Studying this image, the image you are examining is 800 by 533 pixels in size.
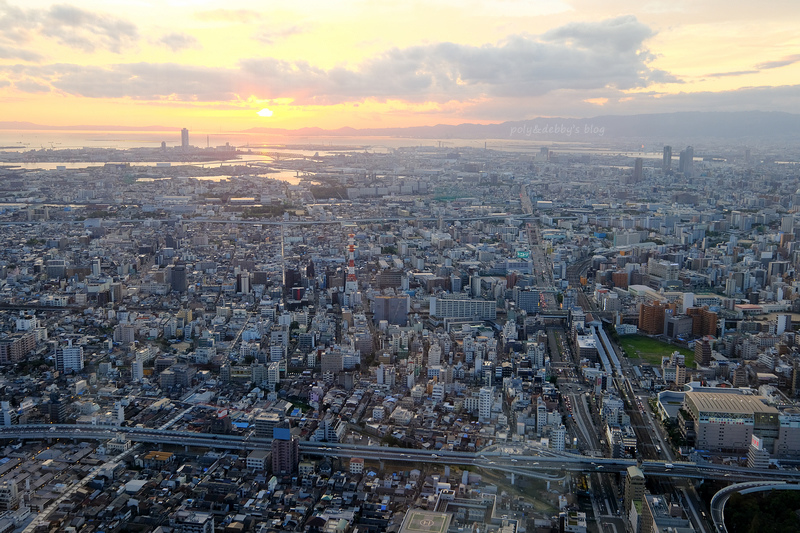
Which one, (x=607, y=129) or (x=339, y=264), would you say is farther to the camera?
(x=607, y=129)

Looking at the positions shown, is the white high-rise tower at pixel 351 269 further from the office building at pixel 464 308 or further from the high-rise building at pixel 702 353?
the high-rise building at pixel 702 353

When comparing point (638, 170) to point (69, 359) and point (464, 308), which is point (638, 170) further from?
point (69, 359)

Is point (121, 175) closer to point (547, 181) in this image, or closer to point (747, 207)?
point (547, 181)

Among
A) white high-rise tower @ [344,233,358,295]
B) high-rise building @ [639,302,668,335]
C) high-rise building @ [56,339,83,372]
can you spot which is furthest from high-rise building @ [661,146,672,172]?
high-rise building @ [56,339,83,372]

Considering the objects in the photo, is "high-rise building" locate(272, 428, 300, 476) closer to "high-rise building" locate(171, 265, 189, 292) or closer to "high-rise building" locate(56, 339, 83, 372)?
"high-rise building" locate(56, 339, 83, 372)

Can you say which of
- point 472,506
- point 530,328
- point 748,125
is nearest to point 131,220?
point 530,328

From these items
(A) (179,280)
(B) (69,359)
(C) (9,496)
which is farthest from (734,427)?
(A) (179,280)
